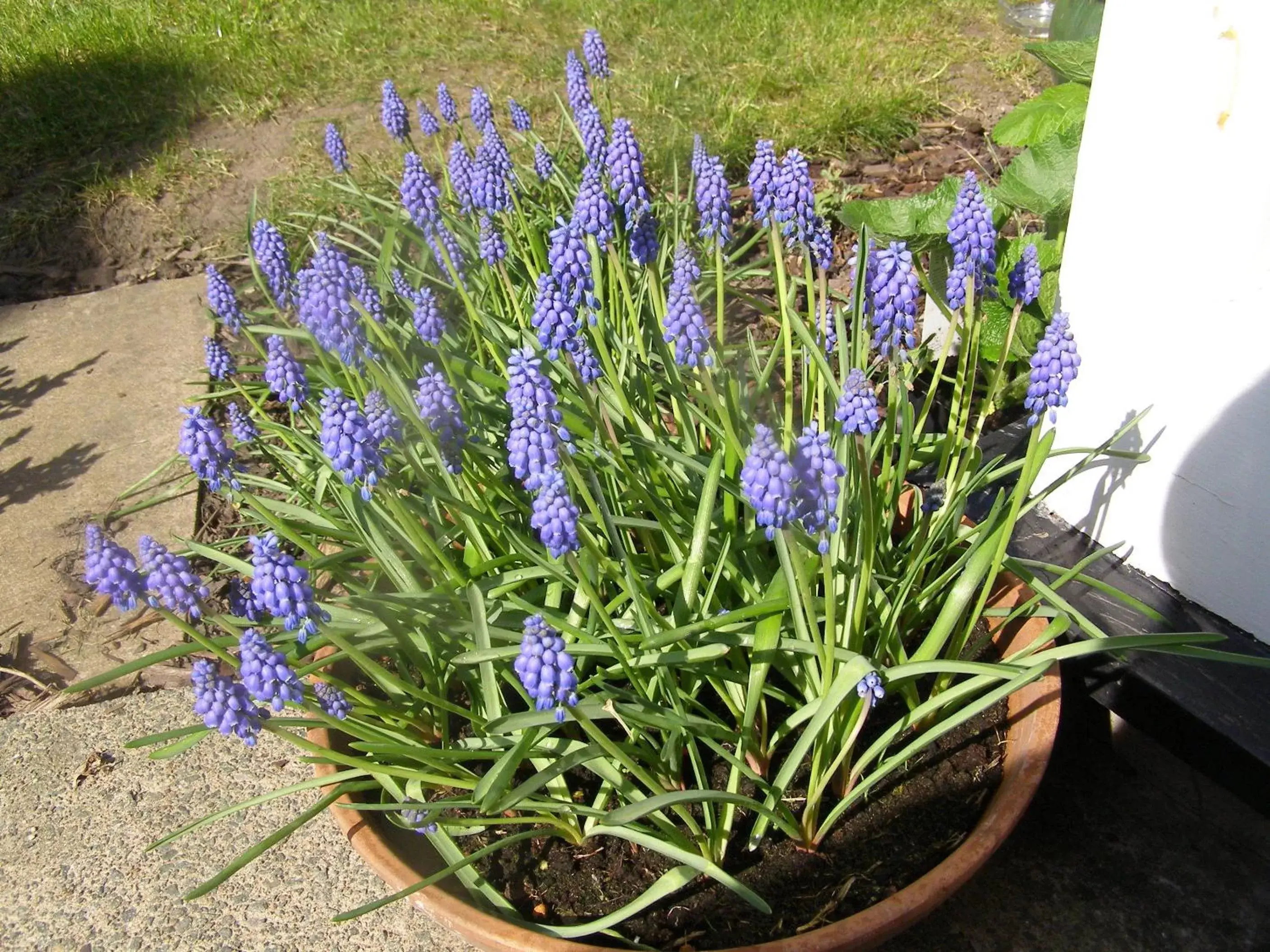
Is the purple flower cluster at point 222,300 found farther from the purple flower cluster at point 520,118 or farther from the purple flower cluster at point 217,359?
the purple flower cluster at point 520,118

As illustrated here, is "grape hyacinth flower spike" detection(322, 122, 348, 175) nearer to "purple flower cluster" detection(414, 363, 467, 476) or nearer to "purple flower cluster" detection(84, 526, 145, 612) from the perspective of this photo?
"purple flower cluster" detection(414, 363, 467, 476)

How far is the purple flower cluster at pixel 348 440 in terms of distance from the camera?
1.90 m

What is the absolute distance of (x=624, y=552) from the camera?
6.83 feet

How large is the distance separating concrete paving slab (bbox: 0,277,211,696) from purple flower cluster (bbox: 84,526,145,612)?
1346 mm

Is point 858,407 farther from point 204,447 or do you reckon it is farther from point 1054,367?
point 204,447

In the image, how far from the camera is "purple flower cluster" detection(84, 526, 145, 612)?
5.99 ft

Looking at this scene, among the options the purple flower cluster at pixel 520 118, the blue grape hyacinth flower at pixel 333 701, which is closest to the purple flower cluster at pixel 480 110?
the purple flower cluster at pixel 520 118

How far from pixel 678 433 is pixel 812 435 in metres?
1.05

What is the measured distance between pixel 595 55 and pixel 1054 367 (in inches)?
92.0

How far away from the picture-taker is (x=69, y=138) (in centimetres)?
584

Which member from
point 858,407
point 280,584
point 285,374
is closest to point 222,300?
point 285,374

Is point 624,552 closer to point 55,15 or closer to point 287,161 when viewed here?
point 287,161

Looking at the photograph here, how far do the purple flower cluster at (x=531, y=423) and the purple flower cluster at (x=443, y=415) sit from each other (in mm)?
279

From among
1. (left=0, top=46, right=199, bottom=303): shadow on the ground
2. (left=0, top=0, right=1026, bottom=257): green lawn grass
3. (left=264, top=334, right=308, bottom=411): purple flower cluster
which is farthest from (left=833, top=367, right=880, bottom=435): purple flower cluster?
(left=0, top=46, right=199, bottom=303): shadow on the ground
